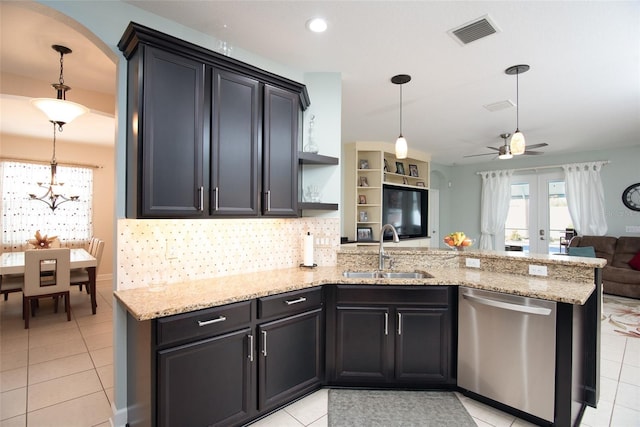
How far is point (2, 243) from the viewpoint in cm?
546

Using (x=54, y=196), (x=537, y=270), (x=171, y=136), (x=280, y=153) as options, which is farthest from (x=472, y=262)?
(x=54, y=196)

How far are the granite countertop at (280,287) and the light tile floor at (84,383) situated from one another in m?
0.88

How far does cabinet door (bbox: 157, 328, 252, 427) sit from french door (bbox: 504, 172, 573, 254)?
7287mm

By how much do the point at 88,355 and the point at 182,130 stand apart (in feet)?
8.66

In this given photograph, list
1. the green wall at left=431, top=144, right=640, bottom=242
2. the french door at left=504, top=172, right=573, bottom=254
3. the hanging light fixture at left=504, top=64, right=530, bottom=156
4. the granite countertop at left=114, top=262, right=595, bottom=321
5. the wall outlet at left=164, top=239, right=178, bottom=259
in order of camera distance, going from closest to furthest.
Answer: the granite countertop at left=114, top=262, right=595, bottom=321 → the wall outlet at left=164, top=239, right=178, bottom=259 → the hanging light fixture at left=504, top=64, right=530, bottom=156 → the green wall at left=431, top=144, right=640, bottom=242 → the french door at left=504, top=172, right=573, bottom=254

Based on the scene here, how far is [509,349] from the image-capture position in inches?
84.4

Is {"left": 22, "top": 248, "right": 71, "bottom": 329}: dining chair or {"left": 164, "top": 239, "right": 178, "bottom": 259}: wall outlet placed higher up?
{"left": 164, "top": 239, "right": 178, "bottom": 259}: wall outlet

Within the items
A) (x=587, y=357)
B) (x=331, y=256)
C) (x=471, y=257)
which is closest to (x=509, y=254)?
(x=471, y=257)

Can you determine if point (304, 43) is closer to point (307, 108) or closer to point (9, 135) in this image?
point (307, 108)

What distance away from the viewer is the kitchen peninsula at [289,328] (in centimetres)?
172

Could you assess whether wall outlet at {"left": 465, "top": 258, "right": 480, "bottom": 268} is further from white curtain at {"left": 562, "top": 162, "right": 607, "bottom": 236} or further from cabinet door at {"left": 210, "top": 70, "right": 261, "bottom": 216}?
white curtain at {"left": 562, "top": 162, "right": 607, "bottom": 236}

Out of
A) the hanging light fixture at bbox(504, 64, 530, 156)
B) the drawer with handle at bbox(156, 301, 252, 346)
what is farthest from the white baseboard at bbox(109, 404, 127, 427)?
the hanging light fixture at bbox(504, 64, 530, 156)

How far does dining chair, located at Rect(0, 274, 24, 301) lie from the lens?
155 inches

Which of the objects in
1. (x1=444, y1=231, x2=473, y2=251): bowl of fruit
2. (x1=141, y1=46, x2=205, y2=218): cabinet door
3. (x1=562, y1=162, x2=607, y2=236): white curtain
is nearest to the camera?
(x1=141, y1=46, x2=205, y2=218): cabinet door
